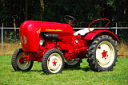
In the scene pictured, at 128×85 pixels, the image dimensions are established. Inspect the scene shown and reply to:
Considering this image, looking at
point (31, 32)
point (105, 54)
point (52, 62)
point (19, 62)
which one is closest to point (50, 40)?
point (31, 32)

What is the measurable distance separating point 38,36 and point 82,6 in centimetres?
1604

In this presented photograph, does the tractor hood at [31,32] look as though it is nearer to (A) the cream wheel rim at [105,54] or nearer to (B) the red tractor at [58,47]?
(B) the red tractor at [58,47]

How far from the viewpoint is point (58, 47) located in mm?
9531

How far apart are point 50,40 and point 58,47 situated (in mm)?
366

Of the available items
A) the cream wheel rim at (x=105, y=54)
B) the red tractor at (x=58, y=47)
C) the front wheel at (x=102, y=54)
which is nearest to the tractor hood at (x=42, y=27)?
the red tractor at (x=58, y=47)

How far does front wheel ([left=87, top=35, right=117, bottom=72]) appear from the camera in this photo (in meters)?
9.33

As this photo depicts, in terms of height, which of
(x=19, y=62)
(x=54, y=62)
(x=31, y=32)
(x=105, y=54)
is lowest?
(x=19, y=62)

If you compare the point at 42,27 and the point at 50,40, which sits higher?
the point at 42,27

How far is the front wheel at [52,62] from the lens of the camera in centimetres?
848

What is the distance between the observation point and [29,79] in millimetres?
7777

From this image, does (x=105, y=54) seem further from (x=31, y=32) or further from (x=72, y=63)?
(x=31, y=32)

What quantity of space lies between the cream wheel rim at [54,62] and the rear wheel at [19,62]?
131 centimetres

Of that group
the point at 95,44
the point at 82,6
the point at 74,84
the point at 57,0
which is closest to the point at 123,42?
the point at 82,6

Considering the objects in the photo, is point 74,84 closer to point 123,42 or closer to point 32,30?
point 32,30
